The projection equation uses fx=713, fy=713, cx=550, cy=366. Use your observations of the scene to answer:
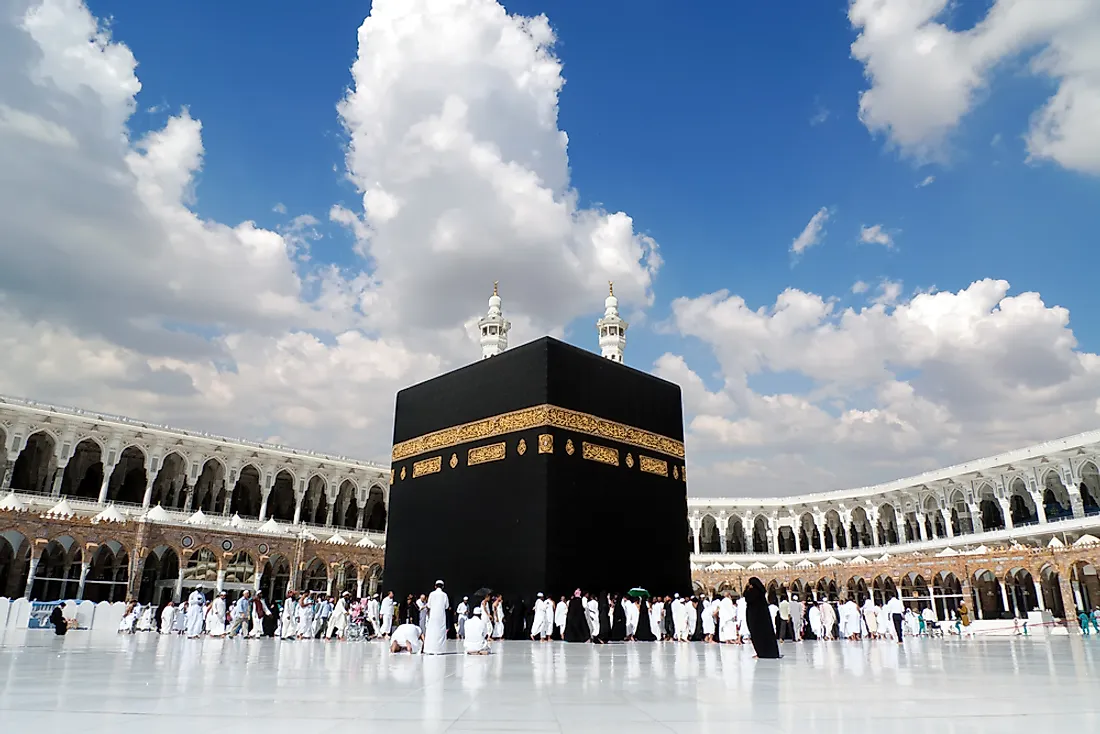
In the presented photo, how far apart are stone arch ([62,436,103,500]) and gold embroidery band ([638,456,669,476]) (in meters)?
16.6

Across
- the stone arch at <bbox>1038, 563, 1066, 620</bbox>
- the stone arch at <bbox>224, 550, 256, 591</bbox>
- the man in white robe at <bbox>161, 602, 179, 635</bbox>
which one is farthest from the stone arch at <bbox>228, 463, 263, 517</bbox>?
the stone arch at <bbox>1038, 563, 1066, 620</bbox>

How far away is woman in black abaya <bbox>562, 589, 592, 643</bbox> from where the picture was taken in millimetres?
7926

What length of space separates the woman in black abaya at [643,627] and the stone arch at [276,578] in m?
11.6

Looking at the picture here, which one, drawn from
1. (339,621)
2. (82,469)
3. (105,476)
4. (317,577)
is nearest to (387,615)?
(339,621)

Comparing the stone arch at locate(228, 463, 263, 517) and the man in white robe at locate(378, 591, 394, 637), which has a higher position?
the stone arch at locate(228, 463, 263, 517)

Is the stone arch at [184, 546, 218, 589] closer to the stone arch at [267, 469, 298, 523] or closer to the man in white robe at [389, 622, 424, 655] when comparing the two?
the stone arch at [267, 469, 298, 523]

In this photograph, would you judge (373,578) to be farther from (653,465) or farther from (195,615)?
(653,465)

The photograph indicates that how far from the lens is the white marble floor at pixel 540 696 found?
2.15m

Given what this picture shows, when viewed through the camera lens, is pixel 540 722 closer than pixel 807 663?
Yes

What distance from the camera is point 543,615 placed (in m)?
7.97

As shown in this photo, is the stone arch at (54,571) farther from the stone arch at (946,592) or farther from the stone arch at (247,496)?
the stone arch at (946,592)

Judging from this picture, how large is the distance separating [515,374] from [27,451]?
59.1 ft

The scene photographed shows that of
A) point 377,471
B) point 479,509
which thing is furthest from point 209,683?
point 377,471

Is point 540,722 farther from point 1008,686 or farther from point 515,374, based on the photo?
point 515,374
